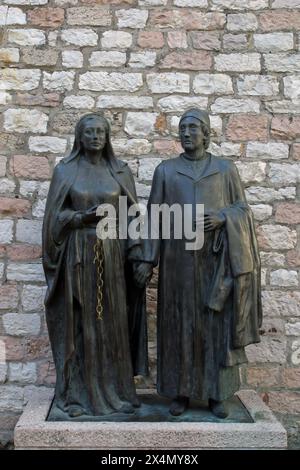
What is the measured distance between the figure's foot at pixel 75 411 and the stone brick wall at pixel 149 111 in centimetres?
105

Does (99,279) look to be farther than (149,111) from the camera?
No

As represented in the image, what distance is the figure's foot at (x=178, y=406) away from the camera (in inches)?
149

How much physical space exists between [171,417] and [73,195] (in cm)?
161

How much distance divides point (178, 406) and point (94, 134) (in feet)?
6.22

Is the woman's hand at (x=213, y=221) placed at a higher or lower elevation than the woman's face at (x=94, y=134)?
lower

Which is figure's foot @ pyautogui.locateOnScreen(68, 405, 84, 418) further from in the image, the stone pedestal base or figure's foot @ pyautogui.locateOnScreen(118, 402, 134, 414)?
figure's foot @ pyautogui.locateOnScreen(118, 402, 134, 414)

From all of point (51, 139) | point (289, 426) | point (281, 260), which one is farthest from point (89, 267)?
point (289, 426)

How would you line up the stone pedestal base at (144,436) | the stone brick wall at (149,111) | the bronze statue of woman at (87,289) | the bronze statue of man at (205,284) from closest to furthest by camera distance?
1. the stone pedestal base at (144,436)
2. the bronze statue of man at (205,284)
3. the bronze statue of woman at (87,289)
4. the stone brick wall at (149,111)

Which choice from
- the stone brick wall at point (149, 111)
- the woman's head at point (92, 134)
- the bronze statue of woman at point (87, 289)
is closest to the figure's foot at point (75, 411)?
the bronze statue of woman at point (87, 289)

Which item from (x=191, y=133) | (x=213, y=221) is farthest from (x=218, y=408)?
(x=191, y=133)

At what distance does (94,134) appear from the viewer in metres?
3.80

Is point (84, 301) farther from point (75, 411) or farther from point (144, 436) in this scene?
point (144, 436)

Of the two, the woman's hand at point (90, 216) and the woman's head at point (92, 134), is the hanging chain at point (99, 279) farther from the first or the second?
the woman's head at point (92, 134)

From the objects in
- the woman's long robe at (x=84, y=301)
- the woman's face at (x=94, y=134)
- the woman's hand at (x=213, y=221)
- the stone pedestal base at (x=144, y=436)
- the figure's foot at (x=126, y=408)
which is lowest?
the stone pedestal base at (x=144, y=436)
